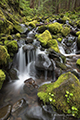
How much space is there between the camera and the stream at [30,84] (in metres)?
2.98

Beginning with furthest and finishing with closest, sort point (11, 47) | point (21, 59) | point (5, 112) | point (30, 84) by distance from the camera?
point (21, 59) → point (11, 47) → point (30, 84) → point (5, 112)

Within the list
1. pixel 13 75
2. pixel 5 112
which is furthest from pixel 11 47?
pixel 5 112

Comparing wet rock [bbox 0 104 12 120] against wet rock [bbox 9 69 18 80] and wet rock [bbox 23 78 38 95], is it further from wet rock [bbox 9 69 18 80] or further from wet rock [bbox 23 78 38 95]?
wet rock [bbox 9 69 18 80]

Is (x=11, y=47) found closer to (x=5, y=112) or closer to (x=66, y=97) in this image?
(x=5, y=112)

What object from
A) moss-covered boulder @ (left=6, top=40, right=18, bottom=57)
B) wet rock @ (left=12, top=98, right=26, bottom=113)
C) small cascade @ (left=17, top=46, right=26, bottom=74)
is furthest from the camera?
small cascade @ (left=17, top=46, right=26, bottom=74)

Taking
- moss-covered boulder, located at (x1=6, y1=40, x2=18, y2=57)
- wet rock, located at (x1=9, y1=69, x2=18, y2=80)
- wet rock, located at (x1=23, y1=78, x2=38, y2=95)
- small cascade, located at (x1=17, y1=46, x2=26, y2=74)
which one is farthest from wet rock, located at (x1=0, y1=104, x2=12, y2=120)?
moss-covered boulder, located at (x1=6, y1=40, x2=18, y2=57)

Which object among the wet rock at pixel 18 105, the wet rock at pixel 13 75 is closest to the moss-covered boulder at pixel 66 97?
the wet rock at pixel 18 105

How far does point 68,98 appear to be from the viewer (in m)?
2.82

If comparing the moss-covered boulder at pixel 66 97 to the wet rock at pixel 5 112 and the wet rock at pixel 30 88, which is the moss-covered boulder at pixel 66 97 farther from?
the wet rock at pixel 5 112

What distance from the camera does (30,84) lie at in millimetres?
4344

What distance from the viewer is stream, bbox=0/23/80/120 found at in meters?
2.98

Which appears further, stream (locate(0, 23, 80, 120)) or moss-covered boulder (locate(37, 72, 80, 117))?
stream (locate(0, 23, 80, 120))

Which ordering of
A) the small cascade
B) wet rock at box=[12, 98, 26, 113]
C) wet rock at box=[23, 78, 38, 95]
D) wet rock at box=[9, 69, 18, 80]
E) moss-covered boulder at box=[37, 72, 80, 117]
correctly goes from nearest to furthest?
1. moss-covered boulder at box=[37, 72, 80, 117]
2. wet rock at box=[12, 98, 26, 113]
3. wet rock at box=[23, 78, 38, 95]
4. wet rock at box=[9, 69, 18, 80]
5. the small cascade

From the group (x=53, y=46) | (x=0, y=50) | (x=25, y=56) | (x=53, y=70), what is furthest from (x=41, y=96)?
(x=53, y=46)
